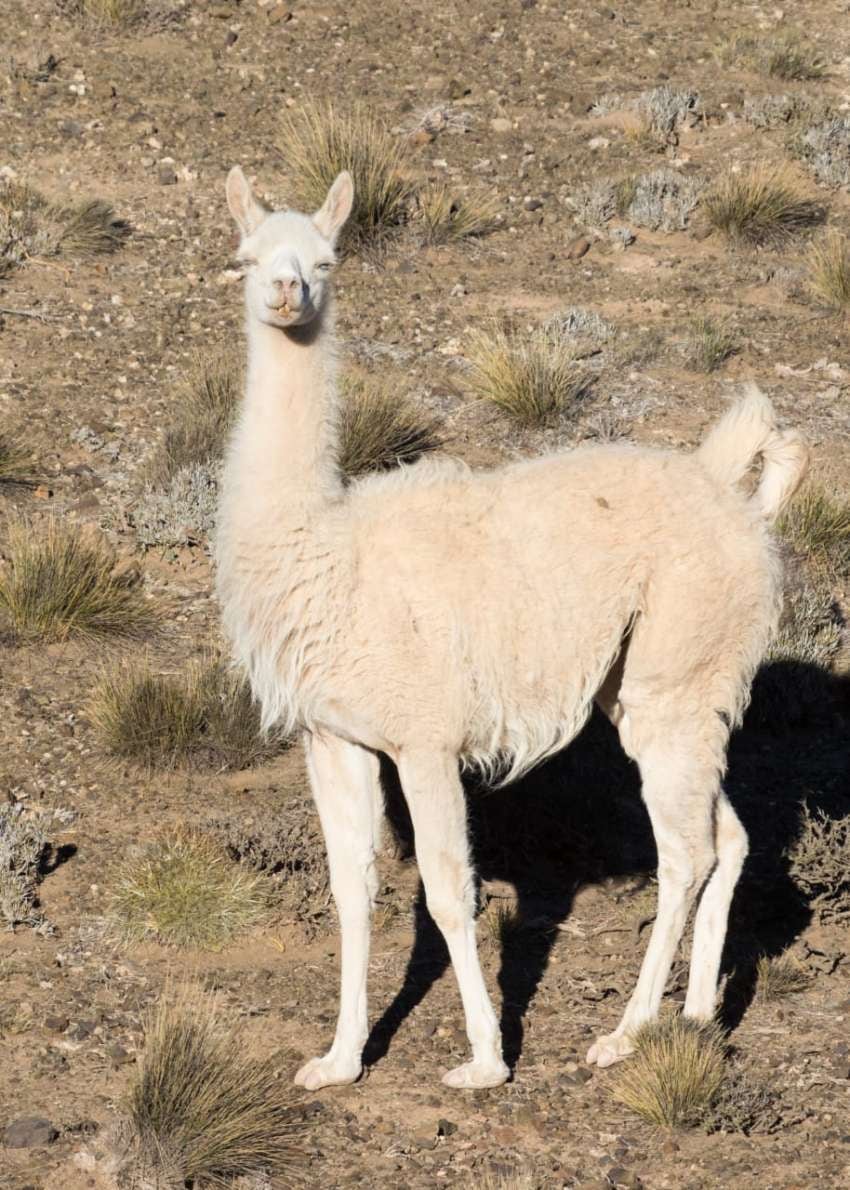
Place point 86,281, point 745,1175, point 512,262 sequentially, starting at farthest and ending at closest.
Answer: point 512,262 → point 86,281 → point 745,1175

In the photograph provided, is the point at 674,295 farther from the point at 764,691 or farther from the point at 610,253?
the point at 764,691

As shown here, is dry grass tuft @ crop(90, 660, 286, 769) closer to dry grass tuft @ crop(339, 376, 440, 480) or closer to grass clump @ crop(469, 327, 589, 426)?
dry grass tuft @ crop(339, 376, 440, 480)

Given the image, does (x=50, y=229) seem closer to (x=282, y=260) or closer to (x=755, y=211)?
(x=755, y=211)

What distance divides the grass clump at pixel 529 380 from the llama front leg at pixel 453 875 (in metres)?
5.46

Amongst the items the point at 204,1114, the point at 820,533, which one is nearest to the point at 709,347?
the point at 820,533

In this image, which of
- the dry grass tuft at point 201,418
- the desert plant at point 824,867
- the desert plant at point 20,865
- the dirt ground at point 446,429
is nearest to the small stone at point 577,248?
the dirt ground at point 446,429

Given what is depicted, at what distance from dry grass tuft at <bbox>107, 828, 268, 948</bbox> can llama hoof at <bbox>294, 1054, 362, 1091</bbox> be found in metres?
1.07

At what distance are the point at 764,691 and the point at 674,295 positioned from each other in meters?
4.48

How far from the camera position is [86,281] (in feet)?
38.4

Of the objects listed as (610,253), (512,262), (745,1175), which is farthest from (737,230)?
(745,1175)

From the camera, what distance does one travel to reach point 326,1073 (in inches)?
216

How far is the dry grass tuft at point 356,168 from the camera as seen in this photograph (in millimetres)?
12312

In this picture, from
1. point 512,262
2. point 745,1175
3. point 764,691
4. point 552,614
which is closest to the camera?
point 745,1175

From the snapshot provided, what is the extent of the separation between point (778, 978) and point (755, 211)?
25.8 feet
